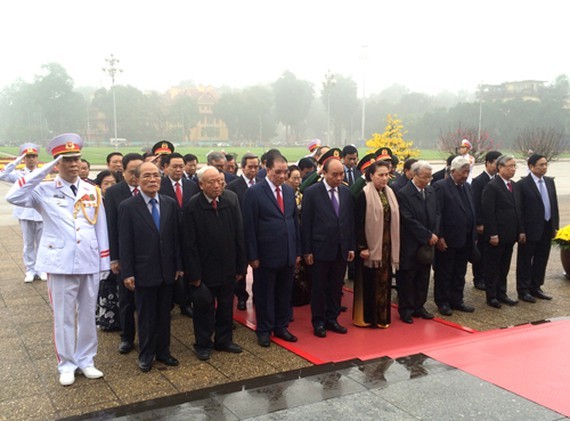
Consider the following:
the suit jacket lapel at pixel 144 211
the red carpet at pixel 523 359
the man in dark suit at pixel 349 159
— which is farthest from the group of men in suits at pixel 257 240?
the red carpet at pixel 523 359

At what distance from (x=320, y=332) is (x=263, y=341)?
65 cm

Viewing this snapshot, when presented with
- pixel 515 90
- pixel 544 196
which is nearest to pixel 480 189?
pixel 544 196

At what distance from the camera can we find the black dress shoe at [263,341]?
508 centimetres

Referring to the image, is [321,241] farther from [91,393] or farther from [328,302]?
[91,393]

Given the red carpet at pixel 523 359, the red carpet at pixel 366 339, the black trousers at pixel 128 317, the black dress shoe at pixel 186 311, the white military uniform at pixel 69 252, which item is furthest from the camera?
the black dress shoe at pixel 186 311

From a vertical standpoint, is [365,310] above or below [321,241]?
below

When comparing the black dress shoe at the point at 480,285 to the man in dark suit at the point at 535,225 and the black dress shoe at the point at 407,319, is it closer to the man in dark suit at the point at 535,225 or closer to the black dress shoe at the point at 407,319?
the man in dark suit at the point at 535,225

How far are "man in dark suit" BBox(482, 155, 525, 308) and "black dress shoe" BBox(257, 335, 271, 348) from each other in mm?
3113

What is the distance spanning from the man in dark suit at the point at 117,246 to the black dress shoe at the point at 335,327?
2.02m

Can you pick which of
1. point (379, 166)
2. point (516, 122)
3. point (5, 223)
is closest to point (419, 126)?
point (516, 122)

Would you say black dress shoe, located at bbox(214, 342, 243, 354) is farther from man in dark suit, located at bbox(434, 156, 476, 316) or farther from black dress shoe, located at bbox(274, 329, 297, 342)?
man in dark suit, located at bbox(434, 156, 476, 316)

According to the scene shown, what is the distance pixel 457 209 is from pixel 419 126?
68709 millimetres

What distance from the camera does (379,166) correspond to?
561 cm

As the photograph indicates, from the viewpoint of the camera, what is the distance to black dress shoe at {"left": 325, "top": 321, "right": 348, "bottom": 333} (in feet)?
18.1
